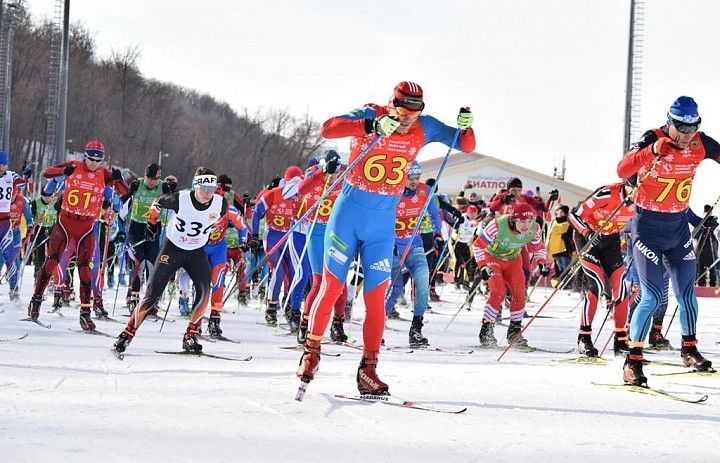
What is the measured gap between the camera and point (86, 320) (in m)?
10.9

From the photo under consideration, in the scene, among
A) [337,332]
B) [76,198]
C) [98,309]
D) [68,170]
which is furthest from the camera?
[98,309]

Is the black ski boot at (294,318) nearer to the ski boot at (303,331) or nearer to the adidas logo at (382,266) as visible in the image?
the ski boot at (303,331)

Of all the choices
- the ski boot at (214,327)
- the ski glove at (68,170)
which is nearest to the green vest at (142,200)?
the ski glove at (68,170)

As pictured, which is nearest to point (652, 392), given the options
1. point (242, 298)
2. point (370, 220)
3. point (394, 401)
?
point (394, 401)

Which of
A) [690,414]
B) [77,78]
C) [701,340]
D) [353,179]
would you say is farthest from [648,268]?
[77,78]

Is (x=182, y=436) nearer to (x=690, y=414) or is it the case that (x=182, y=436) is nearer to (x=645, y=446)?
(x=645, y=446)

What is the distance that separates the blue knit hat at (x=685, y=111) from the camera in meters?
7.15

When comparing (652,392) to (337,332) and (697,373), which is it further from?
(337,332)

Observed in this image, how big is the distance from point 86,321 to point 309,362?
17.4 feet

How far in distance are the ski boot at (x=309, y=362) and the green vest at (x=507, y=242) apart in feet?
16.3

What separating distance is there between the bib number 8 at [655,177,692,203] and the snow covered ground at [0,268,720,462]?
52.9 inches

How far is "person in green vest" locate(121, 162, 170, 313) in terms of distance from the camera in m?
→ 14.0

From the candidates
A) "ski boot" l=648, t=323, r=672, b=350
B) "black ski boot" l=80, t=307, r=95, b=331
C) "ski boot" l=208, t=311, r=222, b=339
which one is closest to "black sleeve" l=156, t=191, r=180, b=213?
"ski boot" l=208, t=311, r=222, b=339

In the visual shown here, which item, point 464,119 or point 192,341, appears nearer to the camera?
point 464,119
